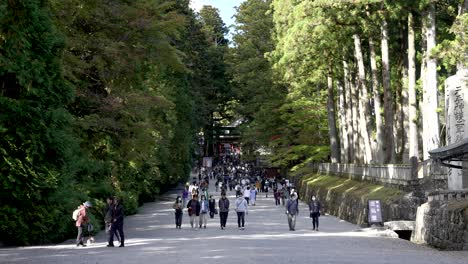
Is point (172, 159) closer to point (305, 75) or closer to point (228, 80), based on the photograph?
point (305, 75)

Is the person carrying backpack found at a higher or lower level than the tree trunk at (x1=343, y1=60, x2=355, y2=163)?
lower

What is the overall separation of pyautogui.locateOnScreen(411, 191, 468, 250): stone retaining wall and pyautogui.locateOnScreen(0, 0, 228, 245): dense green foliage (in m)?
10.6

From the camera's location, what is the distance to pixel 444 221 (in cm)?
1884

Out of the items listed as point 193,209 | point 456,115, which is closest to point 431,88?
point 456,115

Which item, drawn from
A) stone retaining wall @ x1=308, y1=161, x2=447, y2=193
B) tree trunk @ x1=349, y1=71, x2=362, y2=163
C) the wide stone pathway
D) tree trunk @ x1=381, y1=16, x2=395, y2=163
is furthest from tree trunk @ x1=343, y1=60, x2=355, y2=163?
the wide stone pathway

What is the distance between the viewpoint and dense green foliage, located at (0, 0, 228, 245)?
18.7 meters

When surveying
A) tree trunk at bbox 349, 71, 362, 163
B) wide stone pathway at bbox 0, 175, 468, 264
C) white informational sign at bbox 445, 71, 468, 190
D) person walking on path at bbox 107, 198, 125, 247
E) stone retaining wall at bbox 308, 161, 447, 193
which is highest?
tree trunk at bbox 349, 71, 362, 163

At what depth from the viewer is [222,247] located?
17.3 metres

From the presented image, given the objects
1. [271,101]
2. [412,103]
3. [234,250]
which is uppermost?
[271,101]

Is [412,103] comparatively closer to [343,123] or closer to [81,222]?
[81,222]

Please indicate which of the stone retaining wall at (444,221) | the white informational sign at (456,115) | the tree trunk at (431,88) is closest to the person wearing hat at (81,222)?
the stone retaining wall at (444,221)

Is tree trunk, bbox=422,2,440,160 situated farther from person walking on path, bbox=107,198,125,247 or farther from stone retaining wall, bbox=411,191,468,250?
person walking on path, bbox=107,198,125,247

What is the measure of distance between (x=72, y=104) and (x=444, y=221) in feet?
46.1

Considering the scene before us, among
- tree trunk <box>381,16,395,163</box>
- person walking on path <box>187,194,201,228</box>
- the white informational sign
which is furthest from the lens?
tree trunk <box>381,16,395,163</box>
